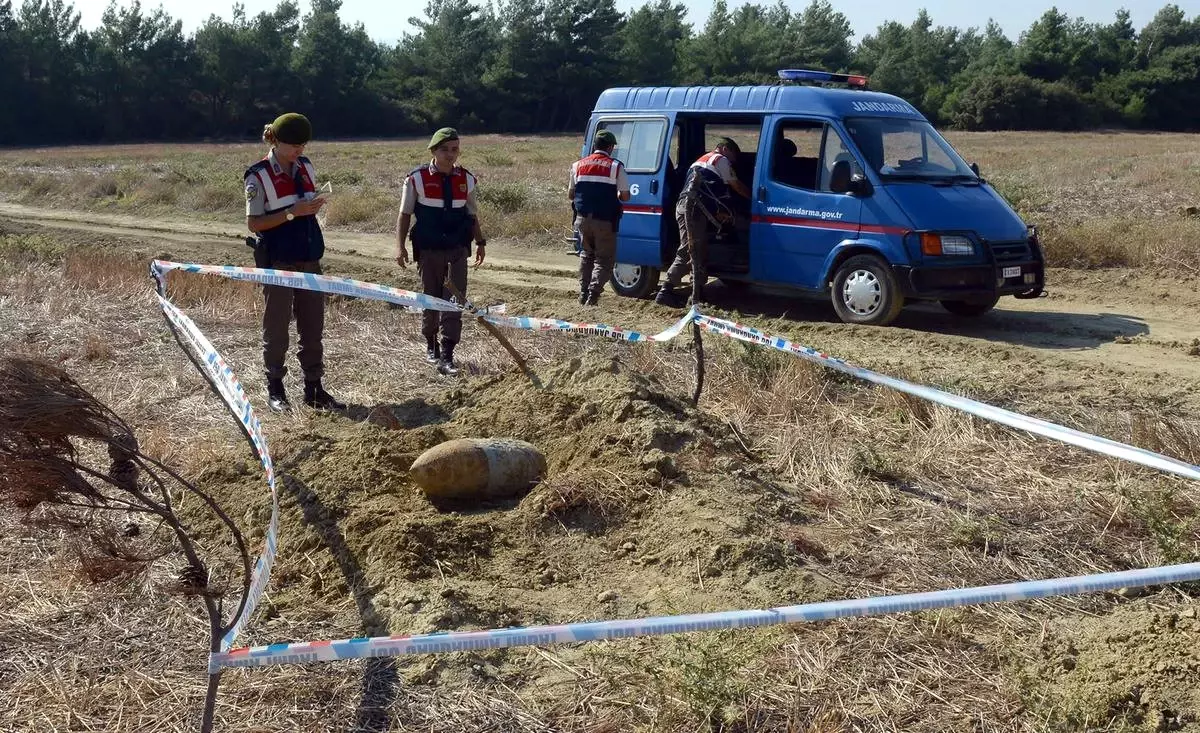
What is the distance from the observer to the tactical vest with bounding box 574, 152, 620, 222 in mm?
10367

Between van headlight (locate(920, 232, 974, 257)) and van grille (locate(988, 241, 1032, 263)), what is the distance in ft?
0.70

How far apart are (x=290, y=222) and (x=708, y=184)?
4.41 meters

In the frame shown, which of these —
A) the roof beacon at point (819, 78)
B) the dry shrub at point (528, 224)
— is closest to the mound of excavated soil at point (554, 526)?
the roof beacon at point (819, 78)

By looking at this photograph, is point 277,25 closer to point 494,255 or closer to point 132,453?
point 494,255

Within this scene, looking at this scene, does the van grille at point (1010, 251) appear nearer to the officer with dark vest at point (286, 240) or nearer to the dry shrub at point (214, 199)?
the officer with dark vest at point (286, 240)

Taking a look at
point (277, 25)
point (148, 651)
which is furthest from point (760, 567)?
point (277, 25)

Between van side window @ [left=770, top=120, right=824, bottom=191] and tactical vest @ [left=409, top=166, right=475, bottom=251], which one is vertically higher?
van side window @ [left=770, top=120, right=824, bottom=191]

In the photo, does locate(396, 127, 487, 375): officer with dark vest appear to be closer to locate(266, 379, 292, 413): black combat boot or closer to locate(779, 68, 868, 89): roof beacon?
locate(266, 379, 292, 413): black combat boot

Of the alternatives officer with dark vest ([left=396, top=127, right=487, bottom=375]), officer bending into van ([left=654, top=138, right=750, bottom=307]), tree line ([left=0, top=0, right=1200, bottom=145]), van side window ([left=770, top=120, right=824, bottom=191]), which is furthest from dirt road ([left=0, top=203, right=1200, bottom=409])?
tree line ([left=0, top=0, right=1200, bottom=145])

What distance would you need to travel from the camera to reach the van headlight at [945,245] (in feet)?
30.6

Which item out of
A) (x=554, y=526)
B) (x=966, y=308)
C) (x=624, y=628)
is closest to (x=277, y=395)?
(x=554, y=526)

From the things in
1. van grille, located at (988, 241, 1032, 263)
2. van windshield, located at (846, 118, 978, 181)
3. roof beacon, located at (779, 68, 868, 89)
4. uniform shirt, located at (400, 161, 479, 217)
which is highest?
roof beacon, located at (779, 68, 868, 89)

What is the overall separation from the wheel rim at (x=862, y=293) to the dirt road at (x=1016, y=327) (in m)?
0.21

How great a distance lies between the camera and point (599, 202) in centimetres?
1050
